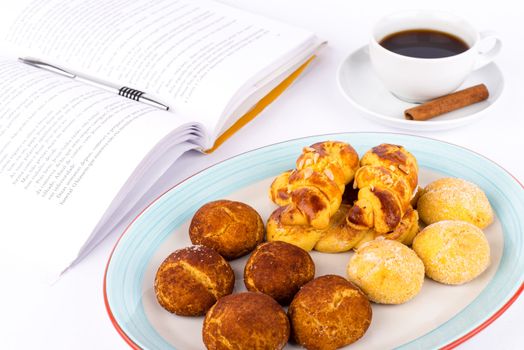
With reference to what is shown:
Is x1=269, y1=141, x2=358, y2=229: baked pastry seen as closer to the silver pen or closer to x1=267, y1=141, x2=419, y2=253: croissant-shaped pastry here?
x1=267, y1=141, x2=419, y2=253: croissant-shaped pastry

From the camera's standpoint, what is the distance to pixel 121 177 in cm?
140

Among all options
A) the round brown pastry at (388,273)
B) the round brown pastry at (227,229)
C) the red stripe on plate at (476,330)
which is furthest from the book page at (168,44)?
the red stripe on plate at (476,330)

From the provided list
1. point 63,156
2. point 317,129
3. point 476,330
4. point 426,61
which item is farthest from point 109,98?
point 476,330

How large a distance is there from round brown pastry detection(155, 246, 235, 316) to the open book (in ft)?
0.87

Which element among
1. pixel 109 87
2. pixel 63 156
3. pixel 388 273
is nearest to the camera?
pixel 388 273

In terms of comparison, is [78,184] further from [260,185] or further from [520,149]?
[520,149]

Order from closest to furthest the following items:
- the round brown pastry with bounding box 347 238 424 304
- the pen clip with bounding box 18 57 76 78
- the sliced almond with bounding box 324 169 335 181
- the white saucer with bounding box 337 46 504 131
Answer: the round brown pastry with bounding box 347 238 424 304
the sliced almond with bounding box 324 169 335 181
the white saucer with bounding box 337 46 504 131
the pen clip with bounding box 18 57 76 78

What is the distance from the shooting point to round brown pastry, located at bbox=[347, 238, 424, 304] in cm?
111

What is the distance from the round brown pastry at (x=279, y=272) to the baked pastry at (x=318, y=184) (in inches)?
2.7

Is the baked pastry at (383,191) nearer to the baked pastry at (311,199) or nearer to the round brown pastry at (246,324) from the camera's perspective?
the baked pastry at (311,199)

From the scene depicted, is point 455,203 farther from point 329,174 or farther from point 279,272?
point 279,272

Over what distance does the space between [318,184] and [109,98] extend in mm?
637

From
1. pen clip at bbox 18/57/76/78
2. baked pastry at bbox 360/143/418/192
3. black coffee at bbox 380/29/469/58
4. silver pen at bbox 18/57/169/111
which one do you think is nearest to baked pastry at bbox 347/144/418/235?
baked pastry at bbox 360/143/418/192

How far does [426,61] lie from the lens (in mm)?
1553
